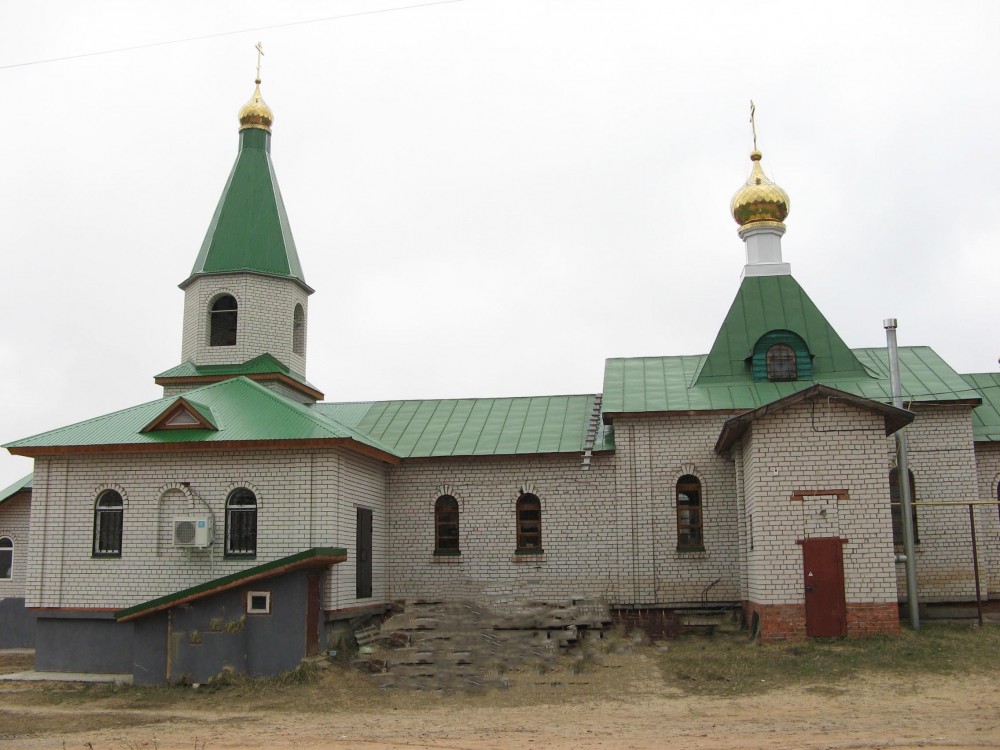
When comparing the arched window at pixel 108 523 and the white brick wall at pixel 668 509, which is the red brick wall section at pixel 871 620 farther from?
the arched window at pixel 108 523

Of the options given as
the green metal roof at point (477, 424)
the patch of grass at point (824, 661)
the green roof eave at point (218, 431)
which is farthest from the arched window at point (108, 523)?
the patch of grass at point (824, 661)

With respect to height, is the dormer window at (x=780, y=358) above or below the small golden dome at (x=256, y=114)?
below

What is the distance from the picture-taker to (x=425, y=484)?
20672 millimetres

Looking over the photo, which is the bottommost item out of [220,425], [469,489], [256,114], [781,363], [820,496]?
[820,496]

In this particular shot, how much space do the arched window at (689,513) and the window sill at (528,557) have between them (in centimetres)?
282

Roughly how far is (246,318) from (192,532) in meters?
6.15

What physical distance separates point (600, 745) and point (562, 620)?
6678mm

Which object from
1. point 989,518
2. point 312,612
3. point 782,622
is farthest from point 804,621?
point 312,612

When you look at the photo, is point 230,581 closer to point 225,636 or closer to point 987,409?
point 225,636

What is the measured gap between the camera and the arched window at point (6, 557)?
22.5 metres

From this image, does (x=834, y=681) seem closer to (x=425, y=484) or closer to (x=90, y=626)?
(x=425, y=484)

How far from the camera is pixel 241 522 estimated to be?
17562 mm

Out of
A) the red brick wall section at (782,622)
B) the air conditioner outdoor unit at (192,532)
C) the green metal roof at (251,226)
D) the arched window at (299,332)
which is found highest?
the green metal roof at (251,226)

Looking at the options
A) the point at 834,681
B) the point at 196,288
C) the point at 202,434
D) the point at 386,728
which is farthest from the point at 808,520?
the point at 196,288
